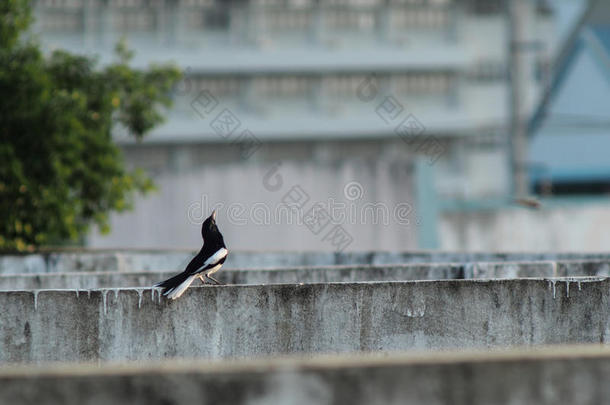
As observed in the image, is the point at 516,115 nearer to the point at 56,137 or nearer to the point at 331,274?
the point at 56,137

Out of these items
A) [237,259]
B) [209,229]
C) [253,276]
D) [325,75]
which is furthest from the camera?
[325,75]

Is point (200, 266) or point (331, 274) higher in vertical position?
point (200, 266)

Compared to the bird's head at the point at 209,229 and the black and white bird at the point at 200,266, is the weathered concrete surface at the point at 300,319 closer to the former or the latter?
the black and white bird at the point at 200,266

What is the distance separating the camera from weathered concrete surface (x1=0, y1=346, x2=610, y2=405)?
4.76 meters

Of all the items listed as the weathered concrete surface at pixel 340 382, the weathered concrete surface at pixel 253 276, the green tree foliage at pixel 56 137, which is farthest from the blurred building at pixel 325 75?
the weathered concrete surface at pixel 340 382

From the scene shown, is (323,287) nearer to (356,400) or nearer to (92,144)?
(356,400)

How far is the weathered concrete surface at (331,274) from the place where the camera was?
11102 millimetres

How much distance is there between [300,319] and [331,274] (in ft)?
7.72

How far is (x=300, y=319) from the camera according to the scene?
915 cm

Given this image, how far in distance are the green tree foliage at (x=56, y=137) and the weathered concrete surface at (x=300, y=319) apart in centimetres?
696

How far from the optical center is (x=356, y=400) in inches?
190

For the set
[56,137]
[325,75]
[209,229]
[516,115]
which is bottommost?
[209,229]

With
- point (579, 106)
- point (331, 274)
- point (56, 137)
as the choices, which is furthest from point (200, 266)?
point (579, 106)

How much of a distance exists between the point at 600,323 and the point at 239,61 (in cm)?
3577
